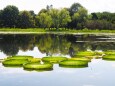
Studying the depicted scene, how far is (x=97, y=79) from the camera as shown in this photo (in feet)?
59.1

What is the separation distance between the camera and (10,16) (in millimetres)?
109500

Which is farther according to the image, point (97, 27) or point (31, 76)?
point (97, 27)

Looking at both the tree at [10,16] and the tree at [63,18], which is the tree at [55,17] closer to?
the tree at [63,18]

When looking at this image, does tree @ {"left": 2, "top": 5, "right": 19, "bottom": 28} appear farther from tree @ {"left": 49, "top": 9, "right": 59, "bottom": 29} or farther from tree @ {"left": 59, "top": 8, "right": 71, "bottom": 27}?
tree @ {"left": 59, "top": 8, "right": 71, "bottom": 27}

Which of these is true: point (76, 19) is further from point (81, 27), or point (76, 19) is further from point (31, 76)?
point (31, 76)

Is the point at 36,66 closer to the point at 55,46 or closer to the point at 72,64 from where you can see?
the point at 72,64

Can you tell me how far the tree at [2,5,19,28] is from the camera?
107938 mm

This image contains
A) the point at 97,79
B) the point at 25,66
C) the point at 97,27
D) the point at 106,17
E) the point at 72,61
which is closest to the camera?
the point at 97,79

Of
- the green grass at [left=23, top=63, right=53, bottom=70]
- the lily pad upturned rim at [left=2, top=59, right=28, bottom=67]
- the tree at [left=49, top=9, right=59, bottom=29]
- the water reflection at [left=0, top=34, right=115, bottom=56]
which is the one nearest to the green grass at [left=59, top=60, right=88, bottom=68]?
the green grass at [left=23, top=63, right=53, bottom=70]

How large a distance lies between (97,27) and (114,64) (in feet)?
257

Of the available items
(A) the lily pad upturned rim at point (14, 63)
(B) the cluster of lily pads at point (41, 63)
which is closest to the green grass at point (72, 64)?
(B) the cluster of lily pads at point (41, 63)

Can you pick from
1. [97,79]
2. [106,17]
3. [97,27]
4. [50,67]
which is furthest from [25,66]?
[106,17]

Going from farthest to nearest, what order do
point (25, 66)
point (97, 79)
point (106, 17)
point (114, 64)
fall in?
point (106, 17) < point (114, 64) < point (25, 66) < point (97, 79)

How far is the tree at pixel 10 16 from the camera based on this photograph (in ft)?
354
